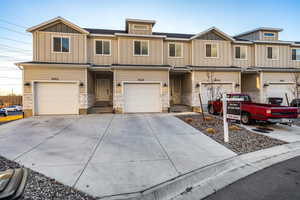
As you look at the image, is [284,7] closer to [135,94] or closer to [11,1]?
[135,94]

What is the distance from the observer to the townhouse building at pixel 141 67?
10977mm

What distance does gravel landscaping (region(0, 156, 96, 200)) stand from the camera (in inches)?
94.8

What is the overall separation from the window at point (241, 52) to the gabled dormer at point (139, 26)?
874 centimetres

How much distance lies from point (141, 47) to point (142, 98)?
4.49 meters

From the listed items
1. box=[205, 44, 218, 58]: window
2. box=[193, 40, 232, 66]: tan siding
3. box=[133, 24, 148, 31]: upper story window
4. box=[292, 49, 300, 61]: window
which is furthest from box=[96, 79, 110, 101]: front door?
box=[292, 49, 300, 61]: window

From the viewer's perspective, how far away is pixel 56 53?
38.0 feet

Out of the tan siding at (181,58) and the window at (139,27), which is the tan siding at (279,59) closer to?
the tan siding at (181,58)

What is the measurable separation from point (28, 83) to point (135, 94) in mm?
7672

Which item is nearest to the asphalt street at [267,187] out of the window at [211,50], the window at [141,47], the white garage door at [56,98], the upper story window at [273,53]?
the white garage door at [56,98]

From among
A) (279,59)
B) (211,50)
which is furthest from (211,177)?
(279,59)

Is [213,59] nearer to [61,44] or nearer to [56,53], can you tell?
[61,44]

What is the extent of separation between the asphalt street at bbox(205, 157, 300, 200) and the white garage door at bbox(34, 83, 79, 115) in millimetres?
11134

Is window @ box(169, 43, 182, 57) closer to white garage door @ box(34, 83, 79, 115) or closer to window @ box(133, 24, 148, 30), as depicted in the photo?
window @ box(133, 24, 148, 30)

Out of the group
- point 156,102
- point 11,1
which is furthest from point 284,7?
point 11,1
